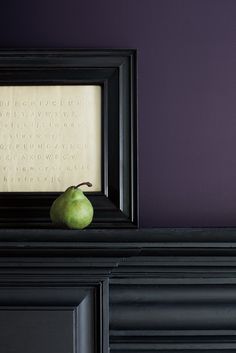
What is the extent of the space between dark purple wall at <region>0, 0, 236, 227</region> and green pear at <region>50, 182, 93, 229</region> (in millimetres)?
183

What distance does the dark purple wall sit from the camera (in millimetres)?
1033

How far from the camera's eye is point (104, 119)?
40.0 inches

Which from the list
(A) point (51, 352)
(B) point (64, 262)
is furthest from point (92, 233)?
(A) point (51, 352)

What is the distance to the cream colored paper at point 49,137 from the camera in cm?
102

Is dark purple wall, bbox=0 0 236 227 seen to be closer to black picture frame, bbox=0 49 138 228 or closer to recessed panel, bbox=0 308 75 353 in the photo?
black picture frame, bbox=0 49 138 228

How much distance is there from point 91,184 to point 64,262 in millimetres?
177

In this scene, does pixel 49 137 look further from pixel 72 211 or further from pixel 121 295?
pixel 121 295

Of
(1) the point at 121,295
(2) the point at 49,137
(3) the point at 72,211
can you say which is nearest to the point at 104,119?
(2) the point at 49,137

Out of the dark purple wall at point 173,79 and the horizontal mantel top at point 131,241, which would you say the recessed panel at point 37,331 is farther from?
the dark purple wall at point 173,79

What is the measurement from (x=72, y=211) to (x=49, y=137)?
206mm

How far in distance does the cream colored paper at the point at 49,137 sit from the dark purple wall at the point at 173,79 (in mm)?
93

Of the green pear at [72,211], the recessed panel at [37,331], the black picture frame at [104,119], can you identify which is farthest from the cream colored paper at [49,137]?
the recessed panel at [37,331]

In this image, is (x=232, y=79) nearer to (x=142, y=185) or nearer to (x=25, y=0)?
(x=142, y=185)

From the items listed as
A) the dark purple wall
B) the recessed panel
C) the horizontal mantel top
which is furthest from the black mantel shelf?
the dark purple wall
